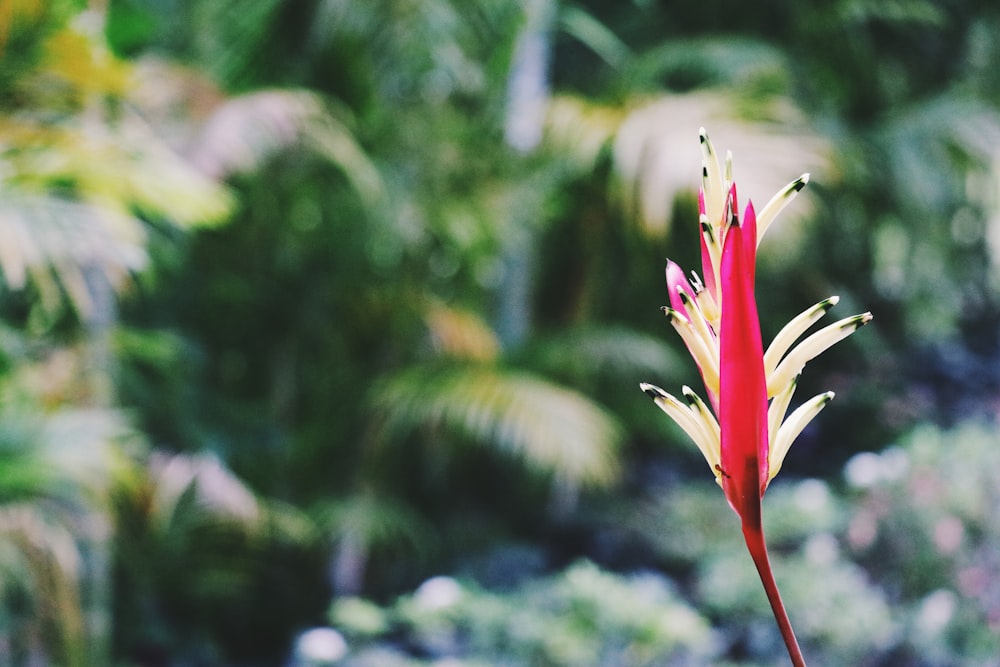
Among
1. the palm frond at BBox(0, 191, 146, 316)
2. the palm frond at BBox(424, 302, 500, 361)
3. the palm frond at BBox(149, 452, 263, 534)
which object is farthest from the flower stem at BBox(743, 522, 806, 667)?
the palm frond at BBox(424, 302, 500, 361)

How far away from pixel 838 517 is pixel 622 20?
66.3 inches

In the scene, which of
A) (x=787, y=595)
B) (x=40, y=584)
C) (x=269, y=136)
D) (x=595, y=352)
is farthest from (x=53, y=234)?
(x=595, y=352)

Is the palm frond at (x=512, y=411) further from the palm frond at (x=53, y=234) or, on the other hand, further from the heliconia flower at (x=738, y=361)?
the heliconia flower at (x=738, y=361)

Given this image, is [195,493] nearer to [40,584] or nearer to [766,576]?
[40,584]

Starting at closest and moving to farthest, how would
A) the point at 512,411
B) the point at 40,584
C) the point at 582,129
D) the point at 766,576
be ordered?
the point at 766,576 < the point at 40,584 < the point at 512,411 < the point at 582,129

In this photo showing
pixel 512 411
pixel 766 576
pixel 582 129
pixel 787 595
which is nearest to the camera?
pixel 766 576

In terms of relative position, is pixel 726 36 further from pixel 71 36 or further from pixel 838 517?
pixel 71 36

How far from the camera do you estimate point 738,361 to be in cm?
19

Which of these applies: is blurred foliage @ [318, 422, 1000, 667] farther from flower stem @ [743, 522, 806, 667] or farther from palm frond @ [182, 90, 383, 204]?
flower stem @ [743, 522, 806, 667]

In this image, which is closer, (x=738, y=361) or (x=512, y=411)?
(x=738, y=361)

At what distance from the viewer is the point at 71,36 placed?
81cm

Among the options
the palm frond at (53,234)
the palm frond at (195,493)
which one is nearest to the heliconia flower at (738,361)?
the palm frond at (53,234)

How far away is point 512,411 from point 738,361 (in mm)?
1390

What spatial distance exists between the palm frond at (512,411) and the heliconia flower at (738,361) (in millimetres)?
1299
